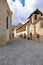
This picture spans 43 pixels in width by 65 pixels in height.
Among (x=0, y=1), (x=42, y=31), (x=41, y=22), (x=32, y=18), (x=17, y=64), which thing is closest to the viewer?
(x=17, y=64)

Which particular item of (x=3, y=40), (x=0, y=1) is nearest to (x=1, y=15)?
(x=0, y=1)

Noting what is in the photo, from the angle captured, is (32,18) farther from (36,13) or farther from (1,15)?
(1,15)

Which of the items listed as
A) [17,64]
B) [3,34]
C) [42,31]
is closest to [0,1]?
[3,34]

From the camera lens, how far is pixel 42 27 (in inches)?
919

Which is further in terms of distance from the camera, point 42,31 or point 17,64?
point 42,31

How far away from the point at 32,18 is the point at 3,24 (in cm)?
2215

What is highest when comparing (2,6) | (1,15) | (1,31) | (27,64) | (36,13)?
(36,13)

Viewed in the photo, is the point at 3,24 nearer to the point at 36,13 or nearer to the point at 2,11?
the point at 2,11

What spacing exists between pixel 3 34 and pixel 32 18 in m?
22.3

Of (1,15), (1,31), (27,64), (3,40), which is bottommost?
(27,64)

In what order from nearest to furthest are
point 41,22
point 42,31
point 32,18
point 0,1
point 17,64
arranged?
point 17,64 < point 0,1 < point 42,31 < point 41,22 < point 32,18

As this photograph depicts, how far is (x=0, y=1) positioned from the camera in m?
12.6

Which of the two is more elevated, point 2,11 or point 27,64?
point 2,11

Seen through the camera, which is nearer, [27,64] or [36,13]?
[27,64]
